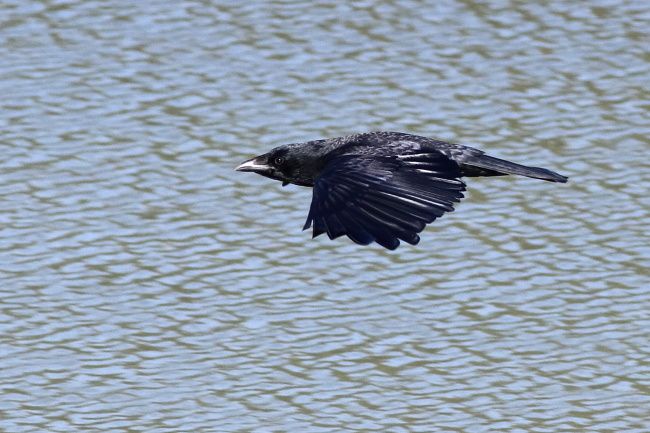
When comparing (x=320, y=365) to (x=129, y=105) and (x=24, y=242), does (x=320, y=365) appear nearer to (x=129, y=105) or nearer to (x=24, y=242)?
(x=24, y=242)

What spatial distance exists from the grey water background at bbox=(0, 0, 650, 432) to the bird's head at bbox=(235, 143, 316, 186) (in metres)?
1.81

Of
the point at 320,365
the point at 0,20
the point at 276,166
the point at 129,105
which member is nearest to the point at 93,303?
the point at 320,365

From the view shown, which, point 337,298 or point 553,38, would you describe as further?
point 553,38

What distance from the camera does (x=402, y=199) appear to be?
10508mm

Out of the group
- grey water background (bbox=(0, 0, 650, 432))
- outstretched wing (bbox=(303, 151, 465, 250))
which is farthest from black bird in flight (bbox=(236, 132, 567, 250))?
grey water background (bbox=(0, 0, 650, 432))

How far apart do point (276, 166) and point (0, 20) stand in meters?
9.41

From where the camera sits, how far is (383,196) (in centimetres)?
1054

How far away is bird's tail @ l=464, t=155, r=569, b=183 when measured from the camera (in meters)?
11.1

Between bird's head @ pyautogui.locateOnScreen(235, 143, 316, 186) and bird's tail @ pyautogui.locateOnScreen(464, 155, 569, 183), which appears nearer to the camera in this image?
bird's tail @ pyautogui.locateOnScreen(464, 155, 569, 183)

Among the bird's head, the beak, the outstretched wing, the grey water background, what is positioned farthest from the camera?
the grey water background

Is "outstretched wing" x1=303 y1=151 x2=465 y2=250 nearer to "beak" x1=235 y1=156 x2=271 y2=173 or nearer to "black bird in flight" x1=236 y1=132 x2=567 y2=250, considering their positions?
"black bird in flight" x1=236 y1=132 x2=567 y2=250

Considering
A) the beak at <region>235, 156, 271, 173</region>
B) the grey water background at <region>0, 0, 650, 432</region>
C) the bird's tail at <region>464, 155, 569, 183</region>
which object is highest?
the bird's tail at <region>464, 155, 569, 183</region>

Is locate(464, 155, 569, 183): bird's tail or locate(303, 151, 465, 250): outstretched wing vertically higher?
locate(303, 151, 465, 250): outstretched wing

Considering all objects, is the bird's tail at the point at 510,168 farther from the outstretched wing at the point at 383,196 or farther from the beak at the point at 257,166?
the beak at the point at 257,166
